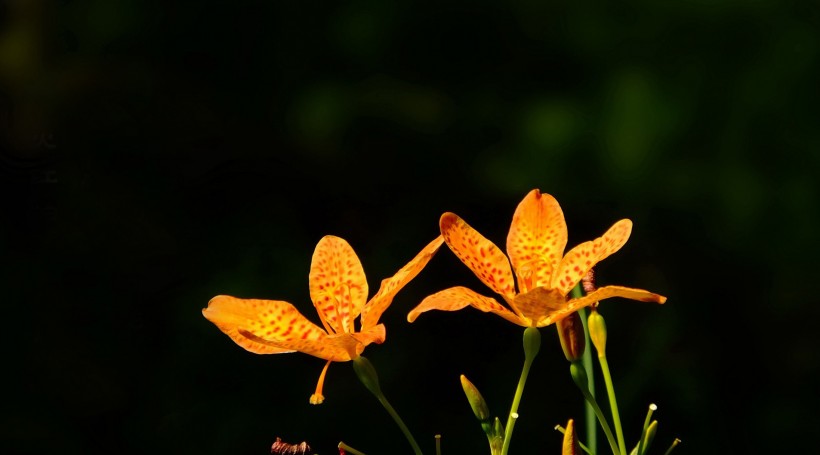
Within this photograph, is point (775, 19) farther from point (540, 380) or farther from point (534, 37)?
point (540, 380)

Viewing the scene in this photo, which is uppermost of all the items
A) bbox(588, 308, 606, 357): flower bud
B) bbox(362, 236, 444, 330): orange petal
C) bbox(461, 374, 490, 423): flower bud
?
bbox(362, 236, 444, 330): orange petal

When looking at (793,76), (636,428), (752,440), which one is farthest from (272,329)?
(793,76)

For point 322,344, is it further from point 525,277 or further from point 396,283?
point 525,277

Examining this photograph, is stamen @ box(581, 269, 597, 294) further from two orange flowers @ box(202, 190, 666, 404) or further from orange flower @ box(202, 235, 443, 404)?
orange flower @ box(202, 235, 443, 404)

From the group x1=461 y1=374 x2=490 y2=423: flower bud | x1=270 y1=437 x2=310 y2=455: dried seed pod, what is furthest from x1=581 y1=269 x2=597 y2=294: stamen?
x1=270 y1=437 x2=310 y2=455: dried seed pod

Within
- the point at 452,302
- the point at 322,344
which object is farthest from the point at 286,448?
the point at 452,302

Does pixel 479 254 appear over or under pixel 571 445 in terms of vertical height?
over
